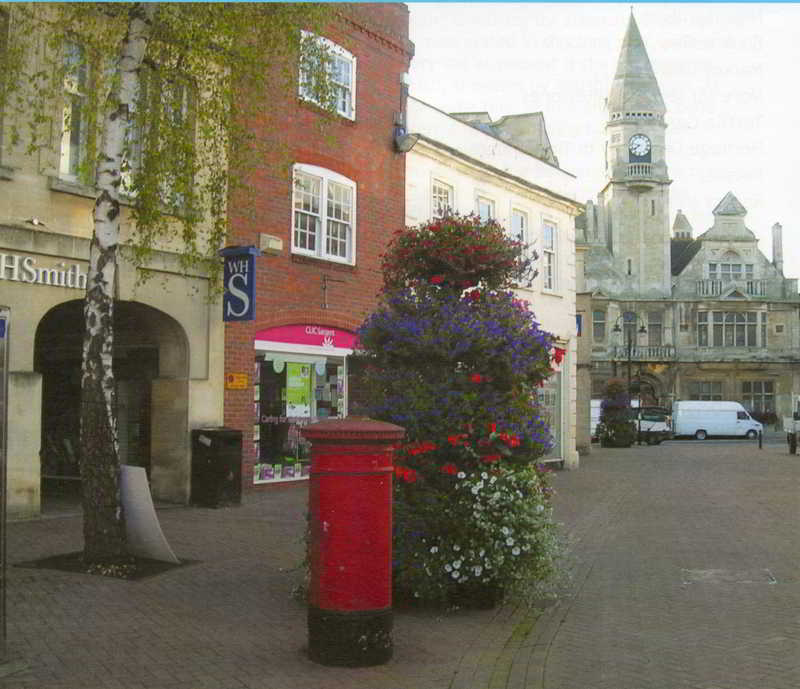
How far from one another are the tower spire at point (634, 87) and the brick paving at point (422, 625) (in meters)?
61.5

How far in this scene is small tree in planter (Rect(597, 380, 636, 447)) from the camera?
42.3 metres

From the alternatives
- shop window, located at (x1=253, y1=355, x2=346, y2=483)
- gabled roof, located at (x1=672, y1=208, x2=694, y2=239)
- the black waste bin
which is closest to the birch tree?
the black waste bin

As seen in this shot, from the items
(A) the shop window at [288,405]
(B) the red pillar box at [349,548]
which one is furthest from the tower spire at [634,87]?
(B) the red pillar box at [349,548]

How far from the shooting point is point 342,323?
17828 millimetres

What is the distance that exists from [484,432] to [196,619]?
257cm

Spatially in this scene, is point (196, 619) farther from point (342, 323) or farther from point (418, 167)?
point (418, 167)

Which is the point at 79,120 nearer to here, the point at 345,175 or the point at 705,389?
the point at 345,175

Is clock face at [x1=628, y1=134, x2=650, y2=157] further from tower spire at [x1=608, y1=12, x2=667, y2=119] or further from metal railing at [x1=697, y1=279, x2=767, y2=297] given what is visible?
metal railing at [x1=697, y1=279, x2=767, y2=297]

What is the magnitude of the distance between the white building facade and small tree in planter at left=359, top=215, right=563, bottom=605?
11.8m

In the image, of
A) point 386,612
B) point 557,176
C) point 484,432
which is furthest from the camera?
point 557,176

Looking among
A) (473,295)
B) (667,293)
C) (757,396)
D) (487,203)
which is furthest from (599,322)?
(473,295)

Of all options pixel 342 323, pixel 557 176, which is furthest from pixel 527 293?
pixel 342 323

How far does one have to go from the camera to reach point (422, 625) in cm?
687

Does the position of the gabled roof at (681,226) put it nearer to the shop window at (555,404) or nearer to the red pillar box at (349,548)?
the shop window at (555,404)
